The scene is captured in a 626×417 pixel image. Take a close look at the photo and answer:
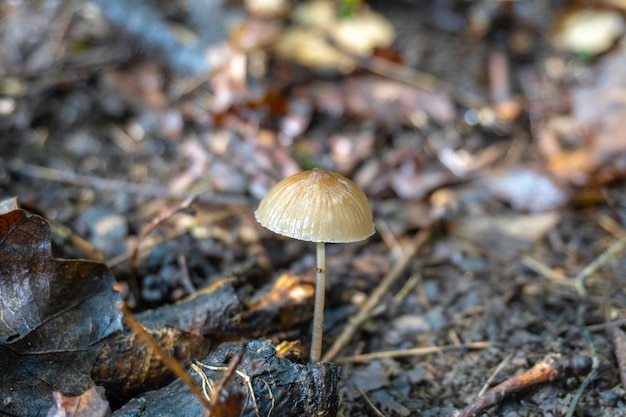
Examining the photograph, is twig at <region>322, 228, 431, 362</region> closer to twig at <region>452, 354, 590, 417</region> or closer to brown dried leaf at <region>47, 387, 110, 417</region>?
twig at <region>452, 354, 590, 417</region>

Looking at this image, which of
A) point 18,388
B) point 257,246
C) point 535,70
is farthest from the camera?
point 535,70

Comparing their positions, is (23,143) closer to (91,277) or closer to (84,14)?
(84,14)

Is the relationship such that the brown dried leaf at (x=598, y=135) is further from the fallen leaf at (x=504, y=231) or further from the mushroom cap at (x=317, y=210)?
the mushroom cap at (x=317, y=210)

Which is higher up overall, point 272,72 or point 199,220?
point 272,72

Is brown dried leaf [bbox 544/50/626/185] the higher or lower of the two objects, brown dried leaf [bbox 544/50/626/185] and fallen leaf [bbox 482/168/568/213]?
the higher

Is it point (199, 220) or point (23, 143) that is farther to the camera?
point (23, 143)

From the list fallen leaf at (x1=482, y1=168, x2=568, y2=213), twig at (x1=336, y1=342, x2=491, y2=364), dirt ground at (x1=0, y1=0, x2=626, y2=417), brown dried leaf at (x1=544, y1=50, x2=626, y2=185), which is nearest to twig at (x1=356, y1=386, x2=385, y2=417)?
dirt ground at (x1=0, y1=0, x2=626, y2=417)

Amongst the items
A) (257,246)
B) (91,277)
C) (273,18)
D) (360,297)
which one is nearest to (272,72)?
(273,18)
